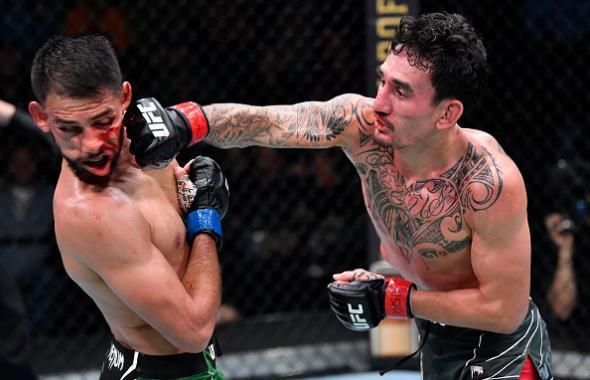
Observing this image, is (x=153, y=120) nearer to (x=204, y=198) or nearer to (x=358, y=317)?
(x=204, y=198)

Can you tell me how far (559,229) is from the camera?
324 cm

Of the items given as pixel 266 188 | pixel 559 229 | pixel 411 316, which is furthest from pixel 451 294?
pixel 266 188

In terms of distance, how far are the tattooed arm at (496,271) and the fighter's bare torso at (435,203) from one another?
0.07 feet

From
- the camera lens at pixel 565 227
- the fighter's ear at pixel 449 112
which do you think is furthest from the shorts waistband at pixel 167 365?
the camera lens at pixel 565 227

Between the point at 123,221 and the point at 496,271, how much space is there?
76 centimetres

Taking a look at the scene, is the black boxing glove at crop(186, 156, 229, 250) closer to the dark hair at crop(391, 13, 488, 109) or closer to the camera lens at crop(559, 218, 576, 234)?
the dark hair at crop(391, 13, 488, 109)

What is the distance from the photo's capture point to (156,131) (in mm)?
1658

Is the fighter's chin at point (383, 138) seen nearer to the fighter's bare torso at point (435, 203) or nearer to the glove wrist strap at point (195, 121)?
the fighter's bare torso at point (435, 203)

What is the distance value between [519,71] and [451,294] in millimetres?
1780

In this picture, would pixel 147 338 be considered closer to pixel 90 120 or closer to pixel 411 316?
pixel 90 120

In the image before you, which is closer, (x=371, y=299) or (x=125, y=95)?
(x=125, y=95)

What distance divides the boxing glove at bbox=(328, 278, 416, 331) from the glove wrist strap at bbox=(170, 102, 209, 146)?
0.46 metres

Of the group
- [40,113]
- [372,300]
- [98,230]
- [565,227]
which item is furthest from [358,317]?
[565,227]

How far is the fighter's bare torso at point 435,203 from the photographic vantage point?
186 cm
